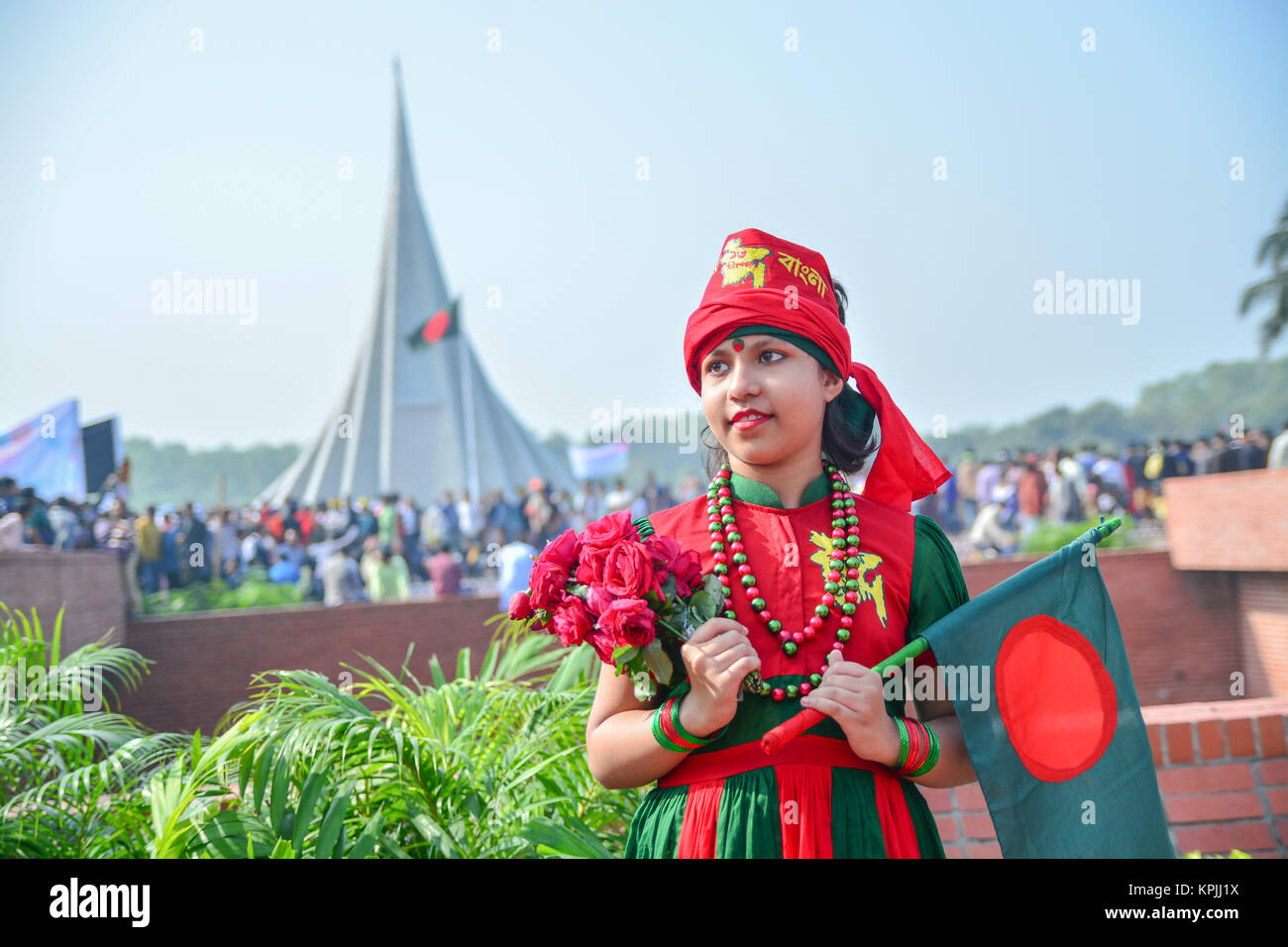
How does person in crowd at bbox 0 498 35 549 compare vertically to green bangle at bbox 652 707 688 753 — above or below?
above

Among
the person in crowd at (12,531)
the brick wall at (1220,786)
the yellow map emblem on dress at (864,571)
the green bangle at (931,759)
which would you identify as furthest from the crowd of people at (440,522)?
the green bangle at (931,759)

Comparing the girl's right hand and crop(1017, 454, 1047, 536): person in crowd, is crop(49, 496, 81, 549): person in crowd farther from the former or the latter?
crop(1017, 454, 1047, 536): person in crowd

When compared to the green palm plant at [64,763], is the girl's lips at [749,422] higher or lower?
higher

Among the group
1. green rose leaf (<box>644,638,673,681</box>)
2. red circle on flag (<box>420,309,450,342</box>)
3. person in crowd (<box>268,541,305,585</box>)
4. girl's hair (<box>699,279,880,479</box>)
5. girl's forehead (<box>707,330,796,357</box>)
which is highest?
red circle on flag (<box>420,309,450,342</box>)

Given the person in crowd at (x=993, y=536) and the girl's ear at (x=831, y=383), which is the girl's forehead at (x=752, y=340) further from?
the person in crowd at (x=993, y=536)

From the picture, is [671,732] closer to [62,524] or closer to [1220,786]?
[1220,786]

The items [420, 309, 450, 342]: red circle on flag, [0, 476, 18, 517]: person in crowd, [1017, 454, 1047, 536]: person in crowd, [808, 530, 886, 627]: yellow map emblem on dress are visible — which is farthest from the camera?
[420, 309, 450, 342]: red circle on flag

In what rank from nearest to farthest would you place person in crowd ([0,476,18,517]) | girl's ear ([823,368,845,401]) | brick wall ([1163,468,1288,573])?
girl's ear ([823,368,845,401]) → person in crowd ([0,476,18,517]) → brick wall ([1163,468,1288,573])

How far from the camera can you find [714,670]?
1557 millimetres

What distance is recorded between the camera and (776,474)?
1.86 meters

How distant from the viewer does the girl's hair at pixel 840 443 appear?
1.98 m

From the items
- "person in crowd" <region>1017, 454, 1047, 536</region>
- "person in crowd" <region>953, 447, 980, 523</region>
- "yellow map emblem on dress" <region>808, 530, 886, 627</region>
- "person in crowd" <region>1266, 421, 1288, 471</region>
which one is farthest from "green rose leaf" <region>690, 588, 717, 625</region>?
"person in crowd" <region>953, 447, 980, 523</region>

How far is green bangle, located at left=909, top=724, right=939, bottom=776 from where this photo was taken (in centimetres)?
168
